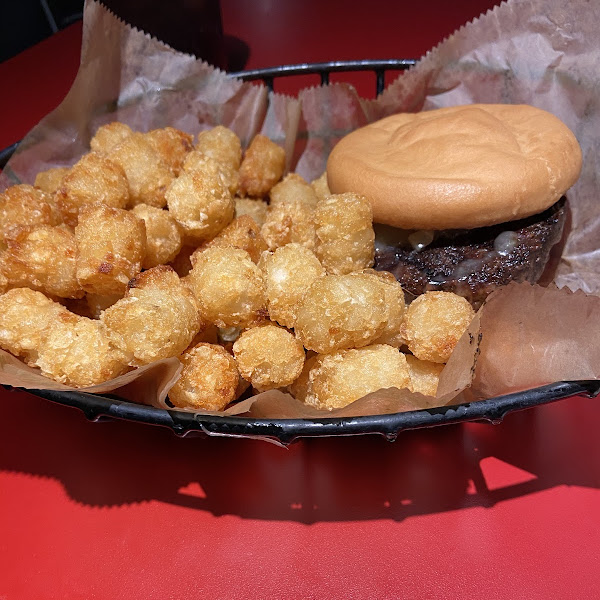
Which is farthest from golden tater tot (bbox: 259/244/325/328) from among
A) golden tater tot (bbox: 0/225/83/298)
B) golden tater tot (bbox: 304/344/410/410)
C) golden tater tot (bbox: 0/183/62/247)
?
golden tater tot (bbox: 0/183/62/247)

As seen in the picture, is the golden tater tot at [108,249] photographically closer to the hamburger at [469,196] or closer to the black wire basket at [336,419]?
the black wire basket at [336,419]

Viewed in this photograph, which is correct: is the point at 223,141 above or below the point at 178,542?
above

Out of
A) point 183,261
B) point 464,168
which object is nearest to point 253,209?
point 183,261

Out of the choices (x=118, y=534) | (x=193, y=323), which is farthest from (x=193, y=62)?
(x=118, y=534)

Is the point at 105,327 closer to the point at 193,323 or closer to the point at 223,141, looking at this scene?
the point at 193,323

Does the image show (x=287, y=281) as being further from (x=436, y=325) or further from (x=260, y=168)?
(x=260, y=168)

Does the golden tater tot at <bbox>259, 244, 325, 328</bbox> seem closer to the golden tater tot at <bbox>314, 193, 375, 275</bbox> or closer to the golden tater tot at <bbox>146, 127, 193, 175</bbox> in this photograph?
the golden tater tot at <bbox>314, 193, 375, 275</bbox>

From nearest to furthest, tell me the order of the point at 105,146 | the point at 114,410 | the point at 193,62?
1. the point at 114,410
2. the point at 105,146
3. the point at 193,62
